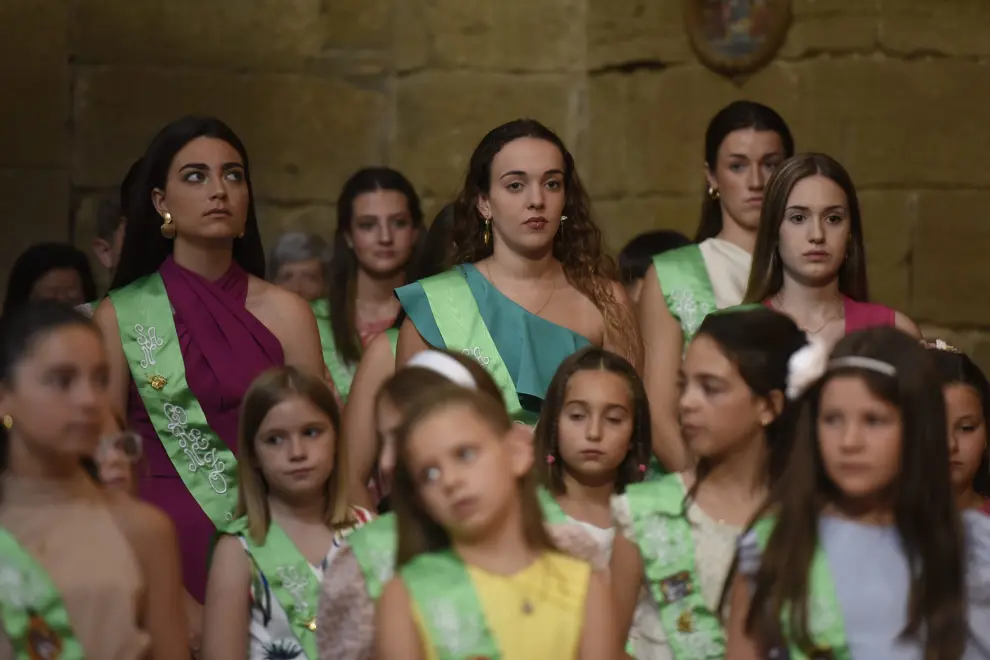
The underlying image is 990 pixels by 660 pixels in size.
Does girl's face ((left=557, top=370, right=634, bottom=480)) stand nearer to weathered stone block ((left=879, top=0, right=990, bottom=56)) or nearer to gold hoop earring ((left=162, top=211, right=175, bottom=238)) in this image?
gold hoop earring ((left=162, top=211, right=175, bottom=238))

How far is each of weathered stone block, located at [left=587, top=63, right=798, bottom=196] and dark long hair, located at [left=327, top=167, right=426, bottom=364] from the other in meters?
0.84

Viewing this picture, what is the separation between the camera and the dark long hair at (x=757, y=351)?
3.25 meters

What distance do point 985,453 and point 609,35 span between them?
95.8 inches

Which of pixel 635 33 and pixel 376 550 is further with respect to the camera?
pixel 635 33

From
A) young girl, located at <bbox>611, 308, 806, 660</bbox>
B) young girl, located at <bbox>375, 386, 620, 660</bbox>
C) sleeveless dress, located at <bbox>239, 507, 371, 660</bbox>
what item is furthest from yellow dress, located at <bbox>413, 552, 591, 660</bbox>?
sleeveless dress, located at <bbox>239, 507, 371, 660</bbox>

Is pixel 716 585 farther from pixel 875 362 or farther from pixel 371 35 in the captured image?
pixel 371 35

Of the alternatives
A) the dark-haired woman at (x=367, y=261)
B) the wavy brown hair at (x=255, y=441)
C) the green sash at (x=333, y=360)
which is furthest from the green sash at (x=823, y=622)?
the dark-haired woman at (x=367, y=261)

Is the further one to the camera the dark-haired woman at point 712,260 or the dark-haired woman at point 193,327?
the dark-haired woman at point 712,260

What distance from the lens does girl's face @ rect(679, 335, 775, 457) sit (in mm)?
3223

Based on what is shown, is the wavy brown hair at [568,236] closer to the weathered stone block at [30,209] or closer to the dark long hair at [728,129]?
the dark long hair at [728,129]

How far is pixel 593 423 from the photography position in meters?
3.59

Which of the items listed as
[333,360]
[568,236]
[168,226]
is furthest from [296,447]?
[333,360]

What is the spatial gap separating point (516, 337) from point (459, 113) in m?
1.94

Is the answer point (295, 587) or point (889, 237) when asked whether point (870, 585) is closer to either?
point (295, 587)
